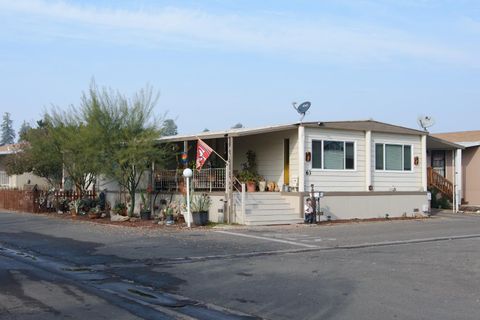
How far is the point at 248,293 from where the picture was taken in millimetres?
9156

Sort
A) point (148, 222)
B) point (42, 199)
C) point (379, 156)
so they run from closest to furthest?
point (148, 222), point (379, 156), point (42, 199)

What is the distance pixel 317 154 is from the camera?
23.2m

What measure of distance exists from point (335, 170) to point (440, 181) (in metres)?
11.1

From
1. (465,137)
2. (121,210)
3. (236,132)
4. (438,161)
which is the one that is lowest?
(121,210)

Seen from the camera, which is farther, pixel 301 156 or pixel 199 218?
pixel 301 156

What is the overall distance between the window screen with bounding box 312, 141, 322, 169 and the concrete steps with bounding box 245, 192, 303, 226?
198 centimetres

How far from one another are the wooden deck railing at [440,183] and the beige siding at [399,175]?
5.85m

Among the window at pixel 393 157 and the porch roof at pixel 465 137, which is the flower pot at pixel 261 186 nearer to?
the window at pixel 393 157

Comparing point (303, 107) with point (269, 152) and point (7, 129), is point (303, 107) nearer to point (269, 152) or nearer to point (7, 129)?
point (269, 152)

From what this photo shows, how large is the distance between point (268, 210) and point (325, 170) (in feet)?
10.5

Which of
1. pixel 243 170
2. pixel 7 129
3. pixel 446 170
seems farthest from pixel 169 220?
pixel 7 129

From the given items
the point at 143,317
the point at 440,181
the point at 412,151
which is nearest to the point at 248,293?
the point at 143,317

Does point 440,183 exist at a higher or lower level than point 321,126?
lower

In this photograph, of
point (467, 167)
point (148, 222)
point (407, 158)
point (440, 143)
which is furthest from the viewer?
point (467, 167)
